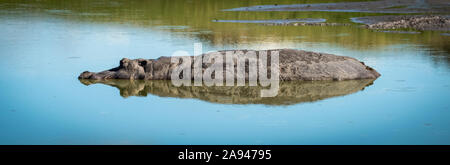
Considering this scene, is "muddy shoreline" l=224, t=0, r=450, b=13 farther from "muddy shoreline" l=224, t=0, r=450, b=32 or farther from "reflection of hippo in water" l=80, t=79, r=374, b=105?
"reflection of hippo in water" l=80, t=79, r=374, b=105

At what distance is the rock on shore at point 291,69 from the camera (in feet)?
36.7

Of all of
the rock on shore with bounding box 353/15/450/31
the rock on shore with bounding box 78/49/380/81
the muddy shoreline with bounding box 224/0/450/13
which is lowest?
the rock on shore with bounding box 78/49/380/81

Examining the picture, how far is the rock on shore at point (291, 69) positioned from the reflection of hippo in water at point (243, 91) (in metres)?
0.17

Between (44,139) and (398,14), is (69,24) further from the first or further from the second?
(44,139)

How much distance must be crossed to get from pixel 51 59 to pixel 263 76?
4.86 m

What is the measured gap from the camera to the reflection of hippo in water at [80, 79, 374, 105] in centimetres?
960

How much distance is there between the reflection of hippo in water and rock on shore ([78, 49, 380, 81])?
173 millimetres

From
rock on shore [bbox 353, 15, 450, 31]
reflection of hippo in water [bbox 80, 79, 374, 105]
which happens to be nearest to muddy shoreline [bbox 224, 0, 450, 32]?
rock on shore [bbox 353, 15, 450, 31]

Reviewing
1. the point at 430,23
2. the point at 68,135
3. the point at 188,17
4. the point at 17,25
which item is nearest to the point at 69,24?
the point at 17,25

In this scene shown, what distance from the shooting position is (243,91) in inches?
402

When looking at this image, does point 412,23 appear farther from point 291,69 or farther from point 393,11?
point 291,69

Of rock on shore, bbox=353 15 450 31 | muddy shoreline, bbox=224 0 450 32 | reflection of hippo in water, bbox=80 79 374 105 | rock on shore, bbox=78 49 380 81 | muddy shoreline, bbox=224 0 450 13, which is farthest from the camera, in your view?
muddy shoreline, bbox=224 0 450 13

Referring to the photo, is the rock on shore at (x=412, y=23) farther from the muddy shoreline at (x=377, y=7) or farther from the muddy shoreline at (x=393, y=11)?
the muddy shoreline at (x=377, y=7)

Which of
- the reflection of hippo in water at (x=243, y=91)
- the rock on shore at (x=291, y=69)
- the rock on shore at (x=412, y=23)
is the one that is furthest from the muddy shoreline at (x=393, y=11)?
the reflection of hippo in water at (x=243, y=91)
